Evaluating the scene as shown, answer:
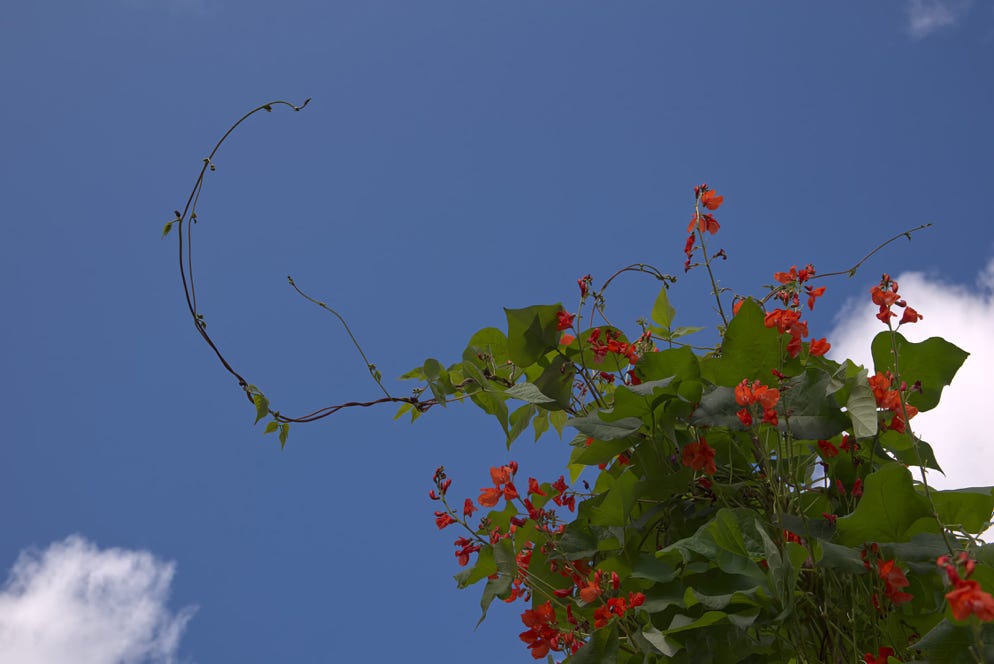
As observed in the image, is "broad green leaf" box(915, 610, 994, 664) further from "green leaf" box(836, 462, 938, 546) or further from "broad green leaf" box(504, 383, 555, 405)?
"broad green leaf" box(504, 383, 555, 405)

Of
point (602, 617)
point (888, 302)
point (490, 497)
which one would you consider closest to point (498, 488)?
point (490, 497)

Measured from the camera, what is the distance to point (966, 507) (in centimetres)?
120

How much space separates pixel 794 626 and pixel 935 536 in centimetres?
22

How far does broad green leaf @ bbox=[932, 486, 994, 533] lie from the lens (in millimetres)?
1188

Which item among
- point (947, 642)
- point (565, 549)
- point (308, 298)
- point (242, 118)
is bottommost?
point (947, 642)

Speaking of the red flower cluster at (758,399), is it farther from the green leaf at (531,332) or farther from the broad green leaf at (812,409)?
the green leaf at (531,332)

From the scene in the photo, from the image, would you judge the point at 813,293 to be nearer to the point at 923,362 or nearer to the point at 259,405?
the point at 923,362

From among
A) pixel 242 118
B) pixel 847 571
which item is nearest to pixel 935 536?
pixel 847 571

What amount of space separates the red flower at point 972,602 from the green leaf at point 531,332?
2.34ft

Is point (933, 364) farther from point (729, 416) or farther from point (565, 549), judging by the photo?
point (565, 549)

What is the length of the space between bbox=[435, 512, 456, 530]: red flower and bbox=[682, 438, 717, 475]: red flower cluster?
0.42 m

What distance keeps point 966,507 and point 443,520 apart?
0.78 meters

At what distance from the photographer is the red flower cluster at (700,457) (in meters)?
1.26

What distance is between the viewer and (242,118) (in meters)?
1.70
